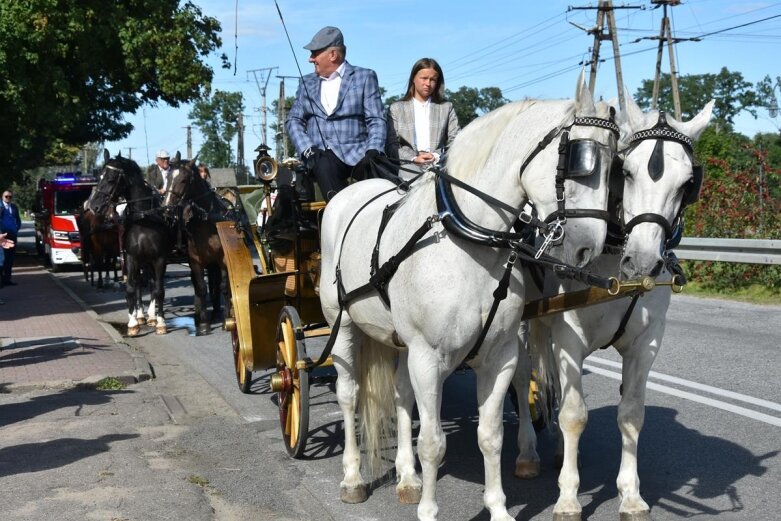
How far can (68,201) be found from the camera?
1093 inches

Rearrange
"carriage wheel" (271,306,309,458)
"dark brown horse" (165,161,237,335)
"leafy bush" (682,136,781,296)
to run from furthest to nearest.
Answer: "leafy bush" (682,136,781,296)
"dark brown horse" (165,161,237,335)
"carriage wheel" (271,306,309,458)

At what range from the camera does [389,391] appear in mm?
A: 6164

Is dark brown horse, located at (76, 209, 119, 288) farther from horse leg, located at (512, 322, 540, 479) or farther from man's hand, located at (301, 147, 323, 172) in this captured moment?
horse leg, located at (512, 322, 540, 479)

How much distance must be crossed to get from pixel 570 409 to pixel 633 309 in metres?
0.64

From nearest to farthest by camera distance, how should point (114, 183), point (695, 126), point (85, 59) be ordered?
point (695, 126), point (114, 183), point (85, 59)

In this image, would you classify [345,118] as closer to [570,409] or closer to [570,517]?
[570,409]

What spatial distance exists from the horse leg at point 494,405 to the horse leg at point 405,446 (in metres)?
0.79

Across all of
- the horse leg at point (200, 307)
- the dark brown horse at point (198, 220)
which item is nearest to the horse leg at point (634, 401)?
the dark brown horse at point (198, 220)

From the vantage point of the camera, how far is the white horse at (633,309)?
A: 13.9ft

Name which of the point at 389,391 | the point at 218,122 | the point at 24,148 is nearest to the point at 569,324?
the point at 389,391

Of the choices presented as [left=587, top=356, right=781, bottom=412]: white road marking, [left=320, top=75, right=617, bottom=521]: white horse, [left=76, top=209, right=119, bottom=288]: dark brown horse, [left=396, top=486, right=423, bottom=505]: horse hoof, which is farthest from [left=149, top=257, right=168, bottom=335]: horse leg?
[left=320, top=75, right=617, bottom=521]: white horse

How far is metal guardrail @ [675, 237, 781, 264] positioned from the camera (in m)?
14.0

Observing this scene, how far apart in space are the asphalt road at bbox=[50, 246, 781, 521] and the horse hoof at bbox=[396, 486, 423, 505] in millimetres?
55

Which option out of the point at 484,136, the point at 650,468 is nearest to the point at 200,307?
the point at 650,468
